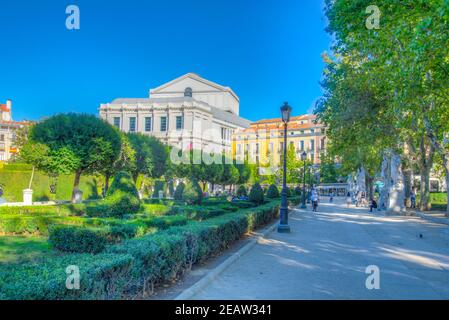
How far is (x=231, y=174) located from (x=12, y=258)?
41.9m

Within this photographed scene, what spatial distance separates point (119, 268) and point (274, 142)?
8335 cm

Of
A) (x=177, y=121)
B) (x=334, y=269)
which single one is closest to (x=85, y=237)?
(x=334, y=269)

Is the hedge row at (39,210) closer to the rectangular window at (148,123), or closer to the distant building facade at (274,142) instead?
the rectangular window at (148,123)

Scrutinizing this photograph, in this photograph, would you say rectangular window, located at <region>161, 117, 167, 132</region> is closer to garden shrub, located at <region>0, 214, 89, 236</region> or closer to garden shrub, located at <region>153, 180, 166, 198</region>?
garden shrub, located at <region>153, 180, 166, 198</region>

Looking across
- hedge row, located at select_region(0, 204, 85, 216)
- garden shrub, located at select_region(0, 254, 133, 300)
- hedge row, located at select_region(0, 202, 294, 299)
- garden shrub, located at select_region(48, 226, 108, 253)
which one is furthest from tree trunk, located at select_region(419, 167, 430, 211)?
garden shrub, located at select_region(0, 254, 133, 300)

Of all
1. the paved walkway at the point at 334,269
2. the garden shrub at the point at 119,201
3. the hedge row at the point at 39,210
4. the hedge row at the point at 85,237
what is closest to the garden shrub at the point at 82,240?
the hedge row at the point at 85,237

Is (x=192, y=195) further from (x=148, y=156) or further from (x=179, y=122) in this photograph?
(x=179, y=122)

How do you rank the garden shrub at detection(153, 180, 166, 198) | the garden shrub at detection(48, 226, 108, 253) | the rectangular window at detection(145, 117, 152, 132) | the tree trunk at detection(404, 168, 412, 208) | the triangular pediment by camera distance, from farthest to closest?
the triangular pediment
the rectangular window at detection(145, 117, 152, 132)
the garden shrub at detection(153, 180, 166, 198)
the tree trunk at detection(404, 168, 412, 208)
the garden shrub at detection(48, 226, 108, 253)

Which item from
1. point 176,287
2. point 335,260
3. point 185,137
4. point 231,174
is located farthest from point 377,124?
point 185,137

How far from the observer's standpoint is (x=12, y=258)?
823cm

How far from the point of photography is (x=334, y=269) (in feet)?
24.6

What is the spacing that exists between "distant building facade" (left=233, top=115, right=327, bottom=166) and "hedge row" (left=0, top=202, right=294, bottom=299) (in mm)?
76083

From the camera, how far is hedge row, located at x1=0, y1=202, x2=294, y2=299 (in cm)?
362
